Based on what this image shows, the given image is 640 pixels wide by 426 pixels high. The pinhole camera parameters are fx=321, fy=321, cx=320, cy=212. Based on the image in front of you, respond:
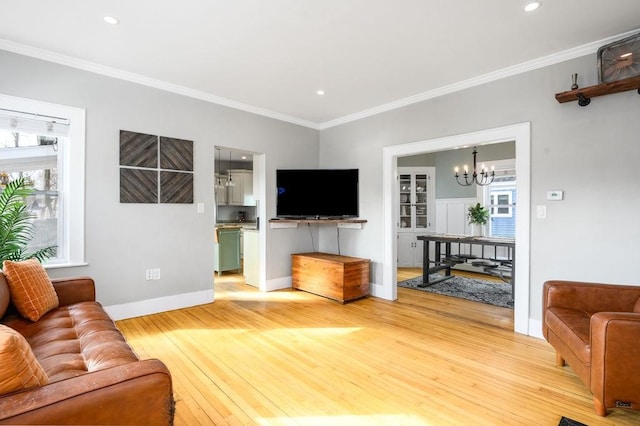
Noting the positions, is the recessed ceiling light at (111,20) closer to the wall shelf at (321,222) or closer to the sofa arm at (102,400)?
the sofa arm at (102,400)

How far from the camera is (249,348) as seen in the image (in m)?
2.80

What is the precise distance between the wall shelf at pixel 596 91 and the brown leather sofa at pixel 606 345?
1556 mm

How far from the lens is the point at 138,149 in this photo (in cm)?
351

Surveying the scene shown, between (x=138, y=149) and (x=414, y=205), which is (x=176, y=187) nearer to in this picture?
(x=138, y=149)

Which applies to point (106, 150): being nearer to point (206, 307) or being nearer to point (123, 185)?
point (123, 185)

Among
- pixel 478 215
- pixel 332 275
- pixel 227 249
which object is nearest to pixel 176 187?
Answer: pixel 332 275

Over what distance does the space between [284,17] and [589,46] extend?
8.62 ft

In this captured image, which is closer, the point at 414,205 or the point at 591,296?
the point at 591,296

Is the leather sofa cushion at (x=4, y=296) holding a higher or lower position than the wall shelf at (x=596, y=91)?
lower

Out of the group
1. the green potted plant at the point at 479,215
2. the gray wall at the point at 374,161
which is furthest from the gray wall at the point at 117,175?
the green potted plant at the point at 479,215

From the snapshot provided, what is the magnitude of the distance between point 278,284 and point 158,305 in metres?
1.72

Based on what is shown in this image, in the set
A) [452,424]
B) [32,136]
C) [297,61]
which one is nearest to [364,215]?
[297,61]

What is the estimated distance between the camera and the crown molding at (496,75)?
2791 mm

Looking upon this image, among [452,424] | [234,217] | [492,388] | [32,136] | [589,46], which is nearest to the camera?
[452,424]
